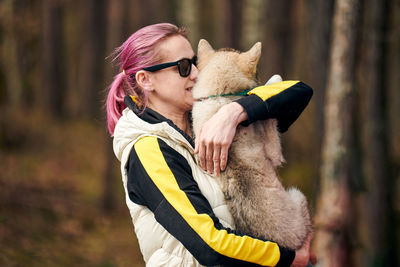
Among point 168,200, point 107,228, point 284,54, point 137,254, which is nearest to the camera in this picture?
point 168,200

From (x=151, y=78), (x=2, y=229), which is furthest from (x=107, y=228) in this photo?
(x=151, y=78)

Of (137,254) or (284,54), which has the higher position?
(284,54)

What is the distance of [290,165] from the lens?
1209 centimetres

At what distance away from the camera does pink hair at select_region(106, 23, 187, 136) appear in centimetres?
243

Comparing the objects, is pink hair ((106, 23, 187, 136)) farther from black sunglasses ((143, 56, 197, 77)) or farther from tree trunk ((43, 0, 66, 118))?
tree trunk ((43, 0, 66, 118))

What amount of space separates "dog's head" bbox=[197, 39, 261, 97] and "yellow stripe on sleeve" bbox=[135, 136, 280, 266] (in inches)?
23.2

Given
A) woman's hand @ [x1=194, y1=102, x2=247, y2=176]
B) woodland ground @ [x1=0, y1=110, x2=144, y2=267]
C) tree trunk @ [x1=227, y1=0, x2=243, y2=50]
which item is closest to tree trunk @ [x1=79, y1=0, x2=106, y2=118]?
woodland ground @ [x1=0, y1=110, x2=144, y2=267]

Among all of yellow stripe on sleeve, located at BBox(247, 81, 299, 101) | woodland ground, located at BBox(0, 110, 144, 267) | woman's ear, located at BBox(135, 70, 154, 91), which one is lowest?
woodland ground, located at BBox(0, 110, 144, 267)

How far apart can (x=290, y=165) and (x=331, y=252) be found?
811 cm

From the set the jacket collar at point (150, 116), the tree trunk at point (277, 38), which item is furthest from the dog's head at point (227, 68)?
the tree trunk at point (277, 38)

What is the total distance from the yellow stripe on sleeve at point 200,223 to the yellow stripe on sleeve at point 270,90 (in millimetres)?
667

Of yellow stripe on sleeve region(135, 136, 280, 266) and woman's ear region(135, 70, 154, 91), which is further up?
woman's ear region(135, 70, 154, 91)

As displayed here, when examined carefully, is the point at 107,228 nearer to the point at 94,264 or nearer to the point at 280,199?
the point at 94,264

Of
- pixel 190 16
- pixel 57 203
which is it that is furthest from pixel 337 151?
pixel 190 16
